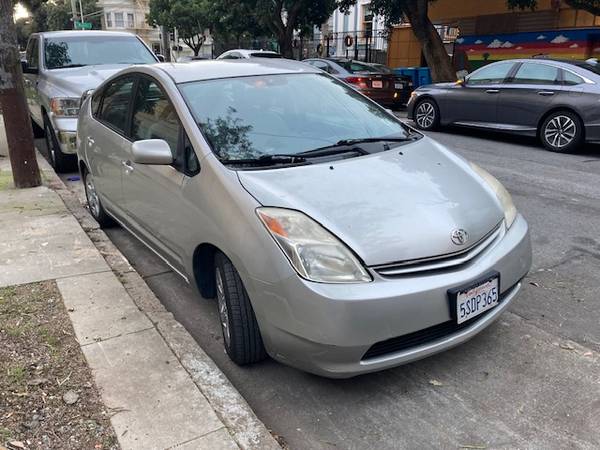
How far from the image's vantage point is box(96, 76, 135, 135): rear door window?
436 cm

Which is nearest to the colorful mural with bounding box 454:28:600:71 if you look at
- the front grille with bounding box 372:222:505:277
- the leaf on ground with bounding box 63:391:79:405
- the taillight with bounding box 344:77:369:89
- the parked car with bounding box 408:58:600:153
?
the taillight with bounding box 344:77:369:89

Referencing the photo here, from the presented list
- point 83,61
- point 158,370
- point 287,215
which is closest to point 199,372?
point 158,370

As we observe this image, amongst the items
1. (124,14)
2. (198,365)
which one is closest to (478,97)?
(198,365)

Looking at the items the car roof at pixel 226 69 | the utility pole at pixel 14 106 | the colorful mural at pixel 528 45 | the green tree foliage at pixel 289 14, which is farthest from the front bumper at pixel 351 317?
the green tree foliage at pixel 289 14

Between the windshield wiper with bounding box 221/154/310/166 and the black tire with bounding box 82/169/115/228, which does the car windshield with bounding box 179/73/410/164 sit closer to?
the windshield wiper with bounding box 221/154/310/166

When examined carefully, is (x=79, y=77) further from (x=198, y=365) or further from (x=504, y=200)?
(x=504, y=200)

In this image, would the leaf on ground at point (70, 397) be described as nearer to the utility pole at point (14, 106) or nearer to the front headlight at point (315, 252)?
the front headlight at point (315, 252)

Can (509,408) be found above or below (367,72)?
→ below

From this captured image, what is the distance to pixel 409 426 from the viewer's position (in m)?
2.63

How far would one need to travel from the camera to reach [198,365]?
300 cm

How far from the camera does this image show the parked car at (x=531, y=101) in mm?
8477

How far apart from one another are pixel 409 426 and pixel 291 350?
673mm

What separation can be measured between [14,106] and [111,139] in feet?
8.67

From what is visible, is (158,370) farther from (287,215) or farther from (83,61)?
(83,61)
